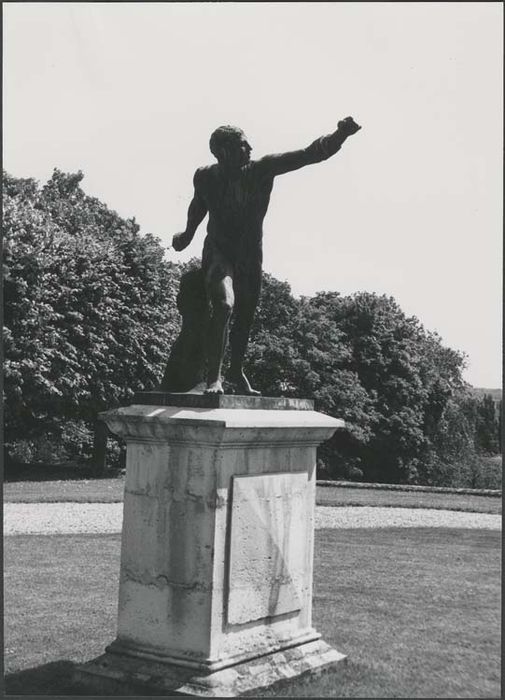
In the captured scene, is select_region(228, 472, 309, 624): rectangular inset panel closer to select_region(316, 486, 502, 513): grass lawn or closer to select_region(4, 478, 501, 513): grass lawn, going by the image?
select_region(4, 478, 501, 513): grass lawn

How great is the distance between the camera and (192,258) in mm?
36188

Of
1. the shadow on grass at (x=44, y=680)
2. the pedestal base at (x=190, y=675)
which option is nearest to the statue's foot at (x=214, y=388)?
the pedestal base at (x=190, y=675)

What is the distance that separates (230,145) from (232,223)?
0.55m

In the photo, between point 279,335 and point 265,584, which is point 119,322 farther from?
point 265,584

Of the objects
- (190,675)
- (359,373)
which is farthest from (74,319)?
(190,675)

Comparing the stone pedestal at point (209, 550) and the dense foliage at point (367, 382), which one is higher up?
the dense foliage at point (367, 382)

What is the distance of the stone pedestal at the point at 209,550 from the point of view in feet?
18.2

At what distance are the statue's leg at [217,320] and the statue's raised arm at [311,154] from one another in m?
0.81

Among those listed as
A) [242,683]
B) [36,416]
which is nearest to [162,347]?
[36,416]

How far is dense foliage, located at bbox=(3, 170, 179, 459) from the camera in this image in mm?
25266

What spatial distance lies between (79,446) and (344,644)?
3244 centimetres

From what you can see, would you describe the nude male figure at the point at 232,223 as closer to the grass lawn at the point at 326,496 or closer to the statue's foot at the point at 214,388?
the statue's foot at the point at 214,388

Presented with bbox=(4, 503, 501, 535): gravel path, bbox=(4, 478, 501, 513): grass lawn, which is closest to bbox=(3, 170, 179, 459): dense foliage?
bbox=(4, 478, 501, 513): grass lawn

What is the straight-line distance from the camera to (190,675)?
18.0ft
